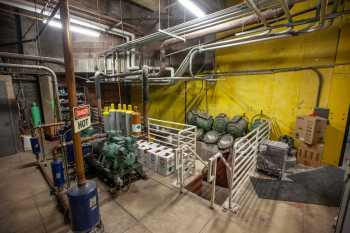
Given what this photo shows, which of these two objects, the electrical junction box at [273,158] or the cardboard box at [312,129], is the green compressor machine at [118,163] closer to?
the electrical junction box at [273,158]

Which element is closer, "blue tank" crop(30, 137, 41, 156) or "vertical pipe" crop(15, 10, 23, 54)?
"blue tank" crop(30, 137, 41, 156)

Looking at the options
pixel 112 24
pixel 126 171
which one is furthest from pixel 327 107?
pixel 112 24

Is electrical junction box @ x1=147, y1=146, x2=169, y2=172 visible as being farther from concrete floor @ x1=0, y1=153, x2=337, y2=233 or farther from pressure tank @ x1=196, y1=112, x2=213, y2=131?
pressure tank @ x1=196, y1=112, x2=213, y2=131

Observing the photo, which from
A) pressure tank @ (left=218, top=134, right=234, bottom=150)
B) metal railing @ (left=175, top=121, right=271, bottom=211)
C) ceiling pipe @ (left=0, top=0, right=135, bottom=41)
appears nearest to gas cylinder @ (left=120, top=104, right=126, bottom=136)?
metal railing @ (left=175, top=121, right=271, bottom=211)

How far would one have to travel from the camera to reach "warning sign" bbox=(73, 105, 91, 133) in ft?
5.74

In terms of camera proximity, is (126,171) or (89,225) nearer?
(89,225)

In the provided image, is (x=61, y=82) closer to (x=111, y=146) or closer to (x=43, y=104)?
(x=43, y=104)

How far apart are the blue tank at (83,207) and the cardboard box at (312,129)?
4.57m

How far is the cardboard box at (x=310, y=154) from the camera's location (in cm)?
371

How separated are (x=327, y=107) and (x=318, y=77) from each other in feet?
2.68

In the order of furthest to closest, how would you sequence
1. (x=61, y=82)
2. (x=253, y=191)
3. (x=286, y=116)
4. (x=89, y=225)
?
(x=61, y=82)
(x=286, y=116)
(x=253, y=191)
(x=89, y=225)

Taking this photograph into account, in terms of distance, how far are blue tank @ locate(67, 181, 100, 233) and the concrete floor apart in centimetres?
52

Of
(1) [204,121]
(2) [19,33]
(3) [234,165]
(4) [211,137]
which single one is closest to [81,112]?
(3) [234,165]

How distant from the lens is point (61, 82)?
7.25 m
